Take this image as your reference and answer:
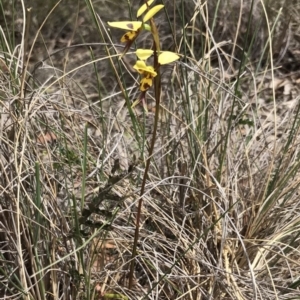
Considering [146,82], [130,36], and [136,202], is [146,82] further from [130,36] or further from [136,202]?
[136,202]

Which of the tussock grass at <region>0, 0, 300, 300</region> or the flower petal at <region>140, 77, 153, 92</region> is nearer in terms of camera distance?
the flower petal at <region>140, 77, 153, 92</region>

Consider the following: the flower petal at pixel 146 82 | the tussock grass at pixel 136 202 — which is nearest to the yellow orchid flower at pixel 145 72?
the flower petal at pixel 146 82

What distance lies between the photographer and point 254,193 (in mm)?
1883

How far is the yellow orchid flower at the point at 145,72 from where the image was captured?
1168 millimetres

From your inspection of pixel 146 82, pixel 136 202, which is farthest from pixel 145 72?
pixel 136 202

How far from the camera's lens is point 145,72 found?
1185 millimetres

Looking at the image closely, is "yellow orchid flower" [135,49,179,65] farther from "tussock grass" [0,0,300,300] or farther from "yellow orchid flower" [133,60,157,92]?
"tussock grass" [0,0,300,300]

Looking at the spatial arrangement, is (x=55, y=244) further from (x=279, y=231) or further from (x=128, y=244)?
(x=279, y=231)

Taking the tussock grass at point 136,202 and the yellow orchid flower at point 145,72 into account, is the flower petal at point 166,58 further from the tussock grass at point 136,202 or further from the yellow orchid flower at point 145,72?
the tussock grass at point 136,202

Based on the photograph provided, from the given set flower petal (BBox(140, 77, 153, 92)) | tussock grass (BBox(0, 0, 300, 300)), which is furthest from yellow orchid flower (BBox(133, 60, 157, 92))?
tussock grass (BBox(0, 0, 300, 300))

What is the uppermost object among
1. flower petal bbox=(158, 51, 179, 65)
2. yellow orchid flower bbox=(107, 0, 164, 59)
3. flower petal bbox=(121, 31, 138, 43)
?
yellow orchid flower bbox=(107, 0, 164, 59)

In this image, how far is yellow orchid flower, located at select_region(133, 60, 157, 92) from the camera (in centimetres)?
117

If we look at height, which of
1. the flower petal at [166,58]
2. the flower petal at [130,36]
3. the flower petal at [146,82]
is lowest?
the flower petal at [146,82]

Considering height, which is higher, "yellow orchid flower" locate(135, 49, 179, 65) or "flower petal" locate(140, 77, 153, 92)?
"yellow orchid flower" locate(135, 49, 179, 65)
